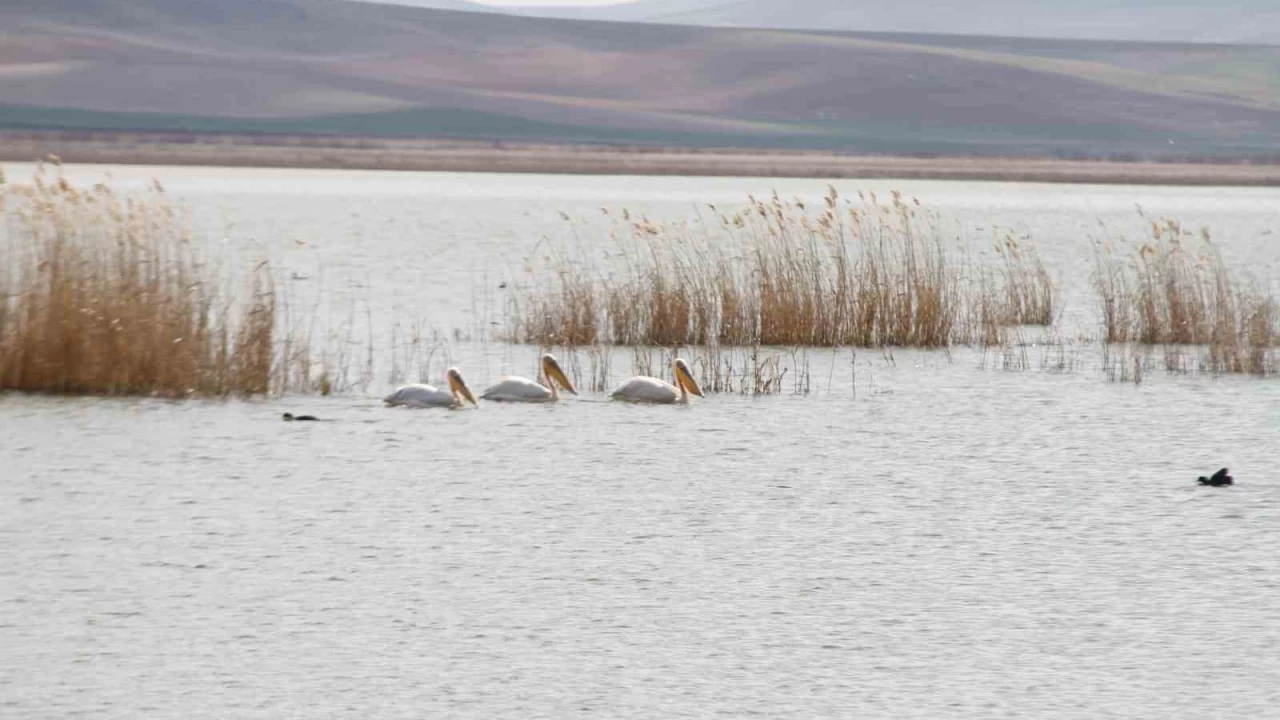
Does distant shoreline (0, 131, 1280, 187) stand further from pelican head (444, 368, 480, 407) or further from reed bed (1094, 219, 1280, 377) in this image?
pelican head (444, 368, 480, 407)

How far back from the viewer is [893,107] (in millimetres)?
146875

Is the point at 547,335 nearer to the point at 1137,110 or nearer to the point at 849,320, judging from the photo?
the point at 849,320

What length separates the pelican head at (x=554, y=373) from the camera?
43.2ft

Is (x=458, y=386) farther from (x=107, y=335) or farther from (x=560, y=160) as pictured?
(x=560, y=160)

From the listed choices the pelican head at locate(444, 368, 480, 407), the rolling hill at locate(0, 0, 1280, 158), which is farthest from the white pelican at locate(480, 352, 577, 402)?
the rolling hill at locate(0, 0, 1280, 158)

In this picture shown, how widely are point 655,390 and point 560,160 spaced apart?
84960mm

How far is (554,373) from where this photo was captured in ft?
43.4

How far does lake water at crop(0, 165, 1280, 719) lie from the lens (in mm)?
6363

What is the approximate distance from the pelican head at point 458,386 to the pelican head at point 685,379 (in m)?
1.32

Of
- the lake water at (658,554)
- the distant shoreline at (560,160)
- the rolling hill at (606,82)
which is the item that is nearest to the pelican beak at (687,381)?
the lake water at (658,554)

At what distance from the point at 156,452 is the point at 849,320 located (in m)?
7.34

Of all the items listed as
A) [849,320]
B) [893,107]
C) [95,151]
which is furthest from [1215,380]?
[893,107]

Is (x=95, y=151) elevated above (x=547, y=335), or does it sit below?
above

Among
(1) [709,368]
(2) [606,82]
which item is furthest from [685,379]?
(2) [606,82]
